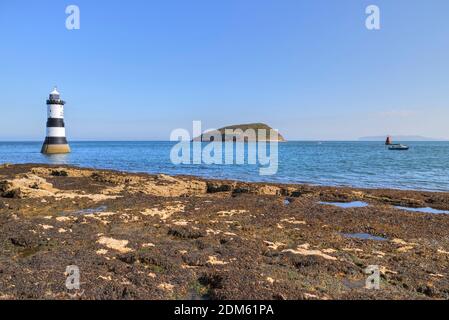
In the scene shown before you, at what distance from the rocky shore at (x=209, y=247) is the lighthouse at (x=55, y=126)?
48.7m

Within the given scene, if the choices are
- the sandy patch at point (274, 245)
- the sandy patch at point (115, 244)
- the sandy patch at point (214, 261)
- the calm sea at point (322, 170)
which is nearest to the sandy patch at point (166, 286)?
the sandy patch at point (214, 261)

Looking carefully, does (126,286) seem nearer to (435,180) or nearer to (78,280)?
(78,280)

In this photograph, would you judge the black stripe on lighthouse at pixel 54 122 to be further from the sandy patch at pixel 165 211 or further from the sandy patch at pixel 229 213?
the sandy patch at pixel 229 213

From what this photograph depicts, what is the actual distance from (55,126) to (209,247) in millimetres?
62150

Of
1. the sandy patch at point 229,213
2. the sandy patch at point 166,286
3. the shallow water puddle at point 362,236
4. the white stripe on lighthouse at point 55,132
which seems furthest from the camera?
the white stripe on lighthouse at point 55,132

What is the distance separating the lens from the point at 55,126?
62.6 m

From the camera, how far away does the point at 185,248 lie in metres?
9.99

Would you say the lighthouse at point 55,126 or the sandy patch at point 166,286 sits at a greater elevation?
the lighthouse at point 55,126

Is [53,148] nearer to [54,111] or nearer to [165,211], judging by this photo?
[54,111]

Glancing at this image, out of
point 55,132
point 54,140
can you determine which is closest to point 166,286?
point 55,132

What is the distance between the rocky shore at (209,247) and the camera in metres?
7.37

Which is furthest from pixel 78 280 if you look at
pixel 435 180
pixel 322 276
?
pixel 435 180

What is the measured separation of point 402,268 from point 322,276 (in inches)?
98.8

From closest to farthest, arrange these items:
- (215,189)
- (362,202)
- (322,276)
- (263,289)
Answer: (263,289) → (322,276) → (362,202) → (215,189)
